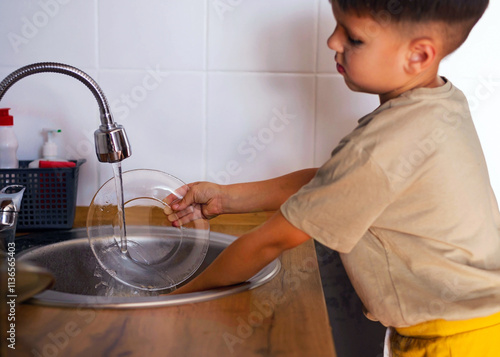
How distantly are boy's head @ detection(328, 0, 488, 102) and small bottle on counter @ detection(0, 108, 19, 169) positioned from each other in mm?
719

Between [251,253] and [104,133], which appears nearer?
[251,253]

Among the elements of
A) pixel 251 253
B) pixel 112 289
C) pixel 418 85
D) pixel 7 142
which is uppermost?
pixel 418 85

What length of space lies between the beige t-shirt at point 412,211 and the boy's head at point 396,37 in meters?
0.04

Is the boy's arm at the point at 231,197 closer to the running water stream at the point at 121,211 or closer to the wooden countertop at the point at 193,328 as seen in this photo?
the running water stream at the point at 121,211

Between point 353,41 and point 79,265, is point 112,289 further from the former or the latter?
point 353,41

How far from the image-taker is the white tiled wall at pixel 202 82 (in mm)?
1237

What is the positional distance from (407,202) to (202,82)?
62 cm

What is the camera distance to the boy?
755 mm

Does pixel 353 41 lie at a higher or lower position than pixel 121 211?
higher

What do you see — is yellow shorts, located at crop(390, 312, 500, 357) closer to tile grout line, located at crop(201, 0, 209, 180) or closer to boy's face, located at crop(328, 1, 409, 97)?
boy's face, located at crop(328, 1, 409, 97)

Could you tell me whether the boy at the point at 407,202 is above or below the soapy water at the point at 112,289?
above

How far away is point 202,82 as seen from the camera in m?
1.26

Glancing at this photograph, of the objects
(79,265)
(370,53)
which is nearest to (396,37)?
(370,53)

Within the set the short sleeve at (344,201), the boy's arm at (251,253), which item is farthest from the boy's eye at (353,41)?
the boy's arm at (251,253)
